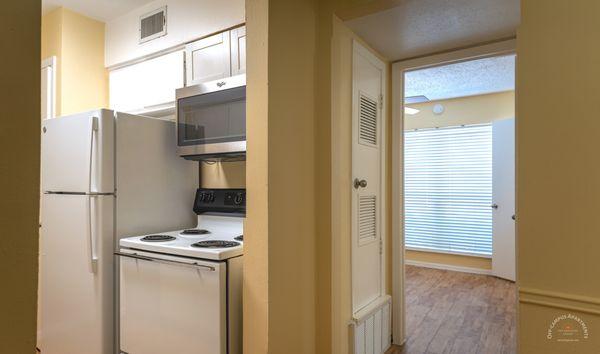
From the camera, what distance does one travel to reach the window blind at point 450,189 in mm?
4684

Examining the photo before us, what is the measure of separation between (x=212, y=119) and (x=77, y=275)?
1300mm

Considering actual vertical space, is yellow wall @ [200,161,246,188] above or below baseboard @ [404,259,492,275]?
above

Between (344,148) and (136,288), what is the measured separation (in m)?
1.41

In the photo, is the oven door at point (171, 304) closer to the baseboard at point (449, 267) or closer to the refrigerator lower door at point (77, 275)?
the refrigerator lower door at point (77, 275)

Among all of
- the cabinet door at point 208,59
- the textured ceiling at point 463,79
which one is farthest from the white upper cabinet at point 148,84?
the textured ceiling at point 463,79

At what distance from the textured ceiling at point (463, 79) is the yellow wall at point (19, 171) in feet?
9.85

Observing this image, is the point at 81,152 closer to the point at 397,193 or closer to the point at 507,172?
the point at 397,193

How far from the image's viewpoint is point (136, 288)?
1.99m

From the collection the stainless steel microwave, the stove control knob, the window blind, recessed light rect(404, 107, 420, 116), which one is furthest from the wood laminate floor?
recessed light rect(404, 107, 420, 116)

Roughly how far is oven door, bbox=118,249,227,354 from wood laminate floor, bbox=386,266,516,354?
1476 mm

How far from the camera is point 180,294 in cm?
180

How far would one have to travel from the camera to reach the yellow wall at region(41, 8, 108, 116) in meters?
2.83

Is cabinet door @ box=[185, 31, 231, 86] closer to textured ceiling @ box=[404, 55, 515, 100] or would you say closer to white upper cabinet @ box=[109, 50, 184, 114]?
white upper cabinet @ box=[109, 50, 184, 114]

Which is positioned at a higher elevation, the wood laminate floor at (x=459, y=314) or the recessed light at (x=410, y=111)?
the recessed light at (x=410, y=111)
